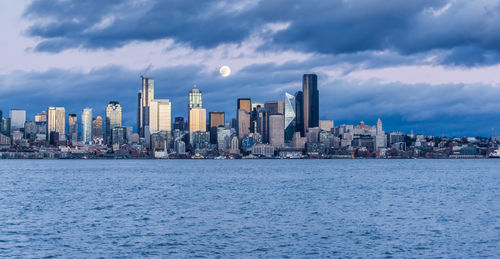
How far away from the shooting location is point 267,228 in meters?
51.1

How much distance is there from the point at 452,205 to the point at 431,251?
33.6 m

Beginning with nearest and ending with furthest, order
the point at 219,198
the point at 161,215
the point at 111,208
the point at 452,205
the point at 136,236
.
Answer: the point at 136,236
the point at 161,215
the point at 111,208
the point at 452,205
the point at 219,198

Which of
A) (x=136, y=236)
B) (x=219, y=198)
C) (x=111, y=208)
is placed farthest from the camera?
(x=219, y=198)

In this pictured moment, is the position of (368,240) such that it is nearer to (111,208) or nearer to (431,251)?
(431,251)

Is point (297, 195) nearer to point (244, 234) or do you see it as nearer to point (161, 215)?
point (161, 215)

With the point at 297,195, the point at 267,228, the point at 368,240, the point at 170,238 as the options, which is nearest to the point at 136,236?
the point at 170,238

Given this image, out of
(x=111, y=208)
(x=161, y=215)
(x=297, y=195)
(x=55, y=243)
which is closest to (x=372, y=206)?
(x=297, y=195)

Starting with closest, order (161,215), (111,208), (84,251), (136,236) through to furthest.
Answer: (84,251) → (136,236) → (161,215) → (111,208)

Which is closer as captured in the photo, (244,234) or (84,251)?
(84,251)

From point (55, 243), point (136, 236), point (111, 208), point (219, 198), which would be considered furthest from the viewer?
point (219, 198)

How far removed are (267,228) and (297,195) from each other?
1369 inches

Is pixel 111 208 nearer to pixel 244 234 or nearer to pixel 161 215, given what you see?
pixel 161 215

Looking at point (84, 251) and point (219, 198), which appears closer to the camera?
point (84, 251)

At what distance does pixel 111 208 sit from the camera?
67.2 m
